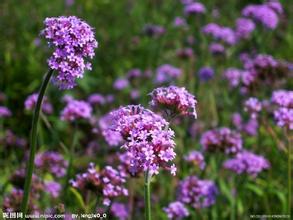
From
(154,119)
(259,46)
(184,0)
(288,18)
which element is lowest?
(154,119)

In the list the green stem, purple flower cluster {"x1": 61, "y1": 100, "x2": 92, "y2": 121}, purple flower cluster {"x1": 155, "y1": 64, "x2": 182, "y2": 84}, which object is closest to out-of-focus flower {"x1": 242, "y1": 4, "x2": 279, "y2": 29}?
purple flower cluster {"x1": 155, "y1": 64, "x2": 182, "y2": 84}

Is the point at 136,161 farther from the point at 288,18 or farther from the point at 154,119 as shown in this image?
the point at 288,18

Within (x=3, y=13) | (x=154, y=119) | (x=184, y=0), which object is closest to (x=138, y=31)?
(x=184, y=0)

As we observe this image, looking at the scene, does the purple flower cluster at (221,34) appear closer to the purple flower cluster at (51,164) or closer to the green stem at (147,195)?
the purple flower cluster at (51,164)

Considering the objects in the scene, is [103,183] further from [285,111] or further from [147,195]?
[285,111]

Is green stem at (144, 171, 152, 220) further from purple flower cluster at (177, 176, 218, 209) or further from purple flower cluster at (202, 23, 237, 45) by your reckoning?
purple flower cluster at (202, 23, 237, 45)

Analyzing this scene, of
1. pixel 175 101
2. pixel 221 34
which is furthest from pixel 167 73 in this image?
pixel 175 101
